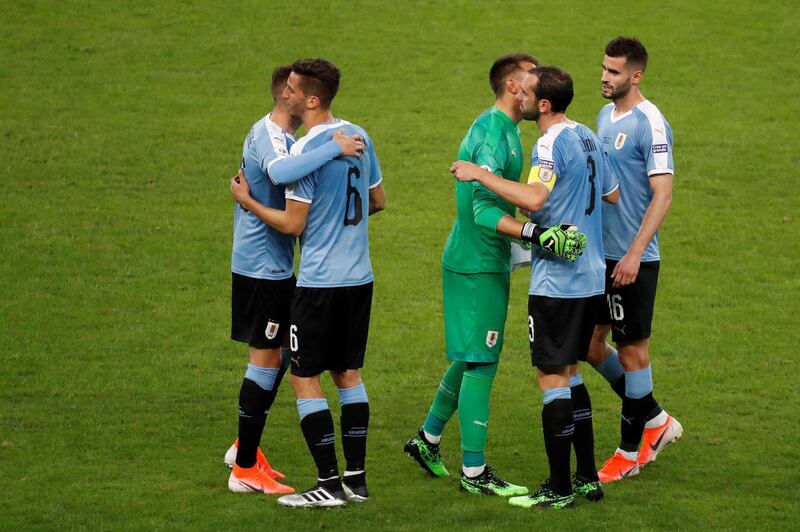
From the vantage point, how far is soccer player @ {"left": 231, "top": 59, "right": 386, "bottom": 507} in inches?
264

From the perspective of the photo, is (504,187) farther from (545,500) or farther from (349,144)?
(545,500)

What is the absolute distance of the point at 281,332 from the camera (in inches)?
284

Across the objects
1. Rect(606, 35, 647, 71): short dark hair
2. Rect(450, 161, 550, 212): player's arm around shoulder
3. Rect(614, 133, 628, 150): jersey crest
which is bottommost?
Rect(450, 161, 550, 212): player's arm around shoulder

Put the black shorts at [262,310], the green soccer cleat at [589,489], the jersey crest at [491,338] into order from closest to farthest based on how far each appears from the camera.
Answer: the green soccer cleat at [589,489], the jersey crest at [491,338], the black shorts at [262,310]

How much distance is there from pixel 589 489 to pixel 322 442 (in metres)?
1.55

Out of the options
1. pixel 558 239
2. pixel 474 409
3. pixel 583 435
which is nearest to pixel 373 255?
pixel 474 409

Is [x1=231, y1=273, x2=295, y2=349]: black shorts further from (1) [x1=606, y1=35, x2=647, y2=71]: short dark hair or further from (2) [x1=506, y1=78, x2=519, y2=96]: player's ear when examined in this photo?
(1) [x1=606, y1=35, x2=647, y2=71]: short dark hair

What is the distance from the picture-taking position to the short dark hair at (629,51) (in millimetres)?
7387

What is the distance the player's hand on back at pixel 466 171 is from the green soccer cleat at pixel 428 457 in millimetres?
1781

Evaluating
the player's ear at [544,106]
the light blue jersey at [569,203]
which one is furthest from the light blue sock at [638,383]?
the player's ear at [544,106]

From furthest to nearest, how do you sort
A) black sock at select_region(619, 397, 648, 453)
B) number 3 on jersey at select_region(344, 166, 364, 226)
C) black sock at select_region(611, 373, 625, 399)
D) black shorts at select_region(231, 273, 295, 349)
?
black sock at select_region(611, 373, 625, 399) → black sock at select_region(619, 397, 648, 453) → black shorts at select_region(231, 273, 295, 349) → number 3 on jersey at select_region(344, 166, 364, 226)

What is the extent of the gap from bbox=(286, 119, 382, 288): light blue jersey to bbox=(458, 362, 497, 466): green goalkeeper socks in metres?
0.89

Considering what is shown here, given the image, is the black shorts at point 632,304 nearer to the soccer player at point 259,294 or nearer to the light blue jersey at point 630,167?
the light blue jersey at point 630,167

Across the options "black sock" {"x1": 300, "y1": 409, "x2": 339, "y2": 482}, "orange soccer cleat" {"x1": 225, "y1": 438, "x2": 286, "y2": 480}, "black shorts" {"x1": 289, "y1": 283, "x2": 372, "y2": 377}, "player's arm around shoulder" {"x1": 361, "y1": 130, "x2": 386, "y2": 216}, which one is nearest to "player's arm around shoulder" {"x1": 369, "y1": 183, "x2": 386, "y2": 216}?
"player's arm around shoulder" {"x1": 361, "y1": 130, "x2": 386, "y2": 216}
